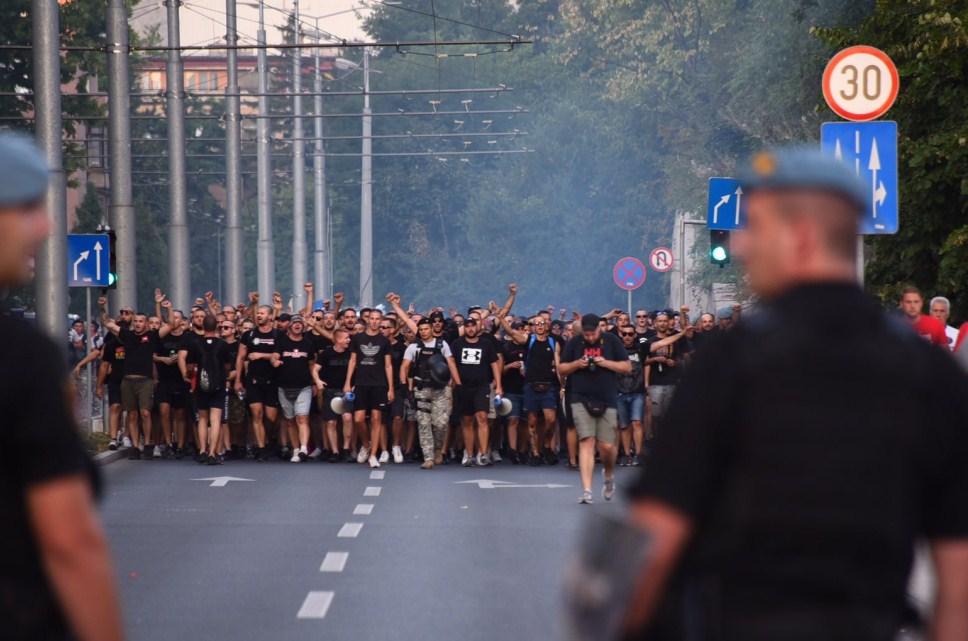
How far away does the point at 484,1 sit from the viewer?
11012 cm

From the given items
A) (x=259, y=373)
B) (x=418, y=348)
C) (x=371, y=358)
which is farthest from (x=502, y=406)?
(x=259, y=373)

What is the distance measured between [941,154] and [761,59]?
24518 mm

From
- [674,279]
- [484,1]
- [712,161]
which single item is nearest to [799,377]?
[712,161]

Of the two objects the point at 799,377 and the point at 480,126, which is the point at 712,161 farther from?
the point at 799,377

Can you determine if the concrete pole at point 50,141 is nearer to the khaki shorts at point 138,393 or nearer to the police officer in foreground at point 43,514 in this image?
the khaki shorts at point 138,393

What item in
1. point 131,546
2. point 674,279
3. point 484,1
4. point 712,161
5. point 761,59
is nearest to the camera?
point 131,546

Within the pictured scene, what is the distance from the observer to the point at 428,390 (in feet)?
80.6

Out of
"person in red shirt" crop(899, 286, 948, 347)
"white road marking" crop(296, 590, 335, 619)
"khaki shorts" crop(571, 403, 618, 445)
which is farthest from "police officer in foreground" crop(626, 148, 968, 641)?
"khaki shorts" crop(571, 403, 618, 445)

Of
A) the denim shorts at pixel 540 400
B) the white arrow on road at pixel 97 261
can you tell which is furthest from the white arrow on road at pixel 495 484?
the white arrow on road at pixel 97 261

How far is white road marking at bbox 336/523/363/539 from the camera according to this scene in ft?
50.5

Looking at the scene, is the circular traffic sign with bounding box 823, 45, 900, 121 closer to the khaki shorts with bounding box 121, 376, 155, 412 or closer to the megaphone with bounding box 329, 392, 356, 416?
the megaphone with bounding box 329, 392, 356, 416

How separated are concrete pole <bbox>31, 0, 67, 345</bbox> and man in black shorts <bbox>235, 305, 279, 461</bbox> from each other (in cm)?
327

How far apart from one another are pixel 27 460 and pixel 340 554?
1076cm

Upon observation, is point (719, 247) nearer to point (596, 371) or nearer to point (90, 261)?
point (596, 371)
